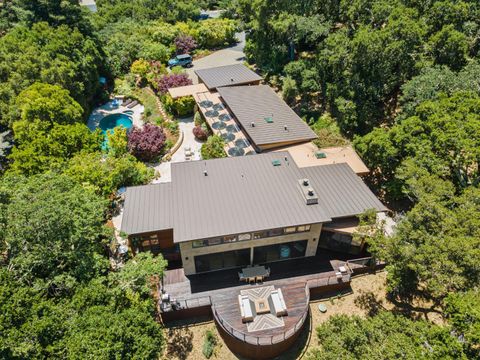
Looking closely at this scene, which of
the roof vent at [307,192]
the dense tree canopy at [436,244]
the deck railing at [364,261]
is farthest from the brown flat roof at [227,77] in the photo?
the deck railing at [364,261]

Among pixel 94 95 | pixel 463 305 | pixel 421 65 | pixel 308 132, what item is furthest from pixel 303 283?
pixel 94 95

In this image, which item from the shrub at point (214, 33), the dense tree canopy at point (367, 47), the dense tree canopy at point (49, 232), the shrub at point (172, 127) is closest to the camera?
the dense tree canopy at point (49, 232)

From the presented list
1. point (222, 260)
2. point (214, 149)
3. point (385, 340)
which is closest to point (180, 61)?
point (214, 149)

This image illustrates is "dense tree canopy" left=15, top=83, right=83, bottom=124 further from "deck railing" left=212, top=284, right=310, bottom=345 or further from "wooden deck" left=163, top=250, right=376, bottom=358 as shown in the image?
"deck railing" left=212, top=284, right=310, bottom=345

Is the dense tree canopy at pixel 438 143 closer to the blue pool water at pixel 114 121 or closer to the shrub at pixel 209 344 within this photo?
the shrub at pixel 209 344

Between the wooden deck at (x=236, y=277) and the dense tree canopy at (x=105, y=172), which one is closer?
the wooden deck at (x=236, y=277)
